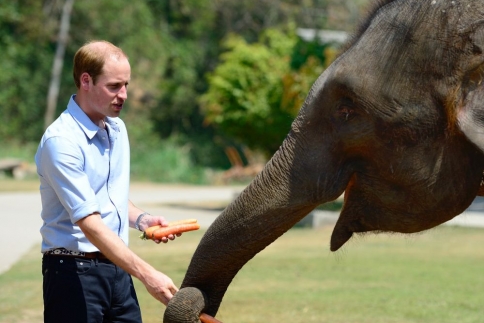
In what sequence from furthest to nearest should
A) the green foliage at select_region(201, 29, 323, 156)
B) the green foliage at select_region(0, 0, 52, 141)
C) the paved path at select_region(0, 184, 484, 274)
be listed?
the green foliage at select_region(0, 0, 52, 141) < the green foliage at select_region(201, 29, 323, 156) < the paved path at select_region(0, 184, 484, 274)

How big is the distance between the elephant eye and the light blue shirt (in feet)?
4.04

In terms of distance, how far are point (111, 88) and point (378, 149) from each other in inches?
52.0

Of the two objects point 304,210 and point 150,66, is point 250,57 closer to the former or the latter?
point 304,210

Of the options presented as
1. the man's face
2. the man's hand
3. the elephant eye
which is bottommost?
the man's hand

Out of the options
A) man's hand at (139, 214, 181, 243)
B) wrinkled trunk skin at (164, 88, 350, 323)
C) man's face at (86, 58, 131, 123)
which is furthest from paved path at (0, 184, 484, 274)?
man's face at (86, 58, 131, 123)

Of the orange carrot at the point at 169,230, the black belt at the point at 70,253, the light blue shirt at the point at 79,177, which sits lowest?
the black belt at the point at 70,253

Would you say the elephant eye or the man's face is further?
the man's face

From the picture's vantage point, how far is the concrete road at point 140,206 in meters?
15.4

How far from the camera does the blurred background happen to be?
3662cm

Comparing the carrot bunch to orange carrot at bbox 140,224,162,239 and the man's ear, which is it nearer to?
orange carrot at bbox 140,224,162,239

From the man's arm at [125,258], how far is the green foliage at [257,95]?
15566 millimetres

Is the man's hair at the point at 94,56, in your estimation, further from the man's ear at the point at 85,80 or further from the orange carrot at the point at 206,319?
the orange carrot at the point at 206,319

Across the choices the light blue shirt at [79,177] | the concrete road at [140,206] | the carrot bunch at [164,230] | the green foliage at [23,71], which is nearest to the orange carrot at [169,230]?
the carrot bunch at [164,230]

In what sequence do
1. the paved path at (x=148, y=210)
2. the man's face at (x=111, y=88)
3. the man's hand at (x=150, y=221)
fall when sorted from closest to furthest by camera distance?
the man's face at (x=111, y=88) → the man's hand at (x=150, y=221) → the paved path at (x=148, y=210)
